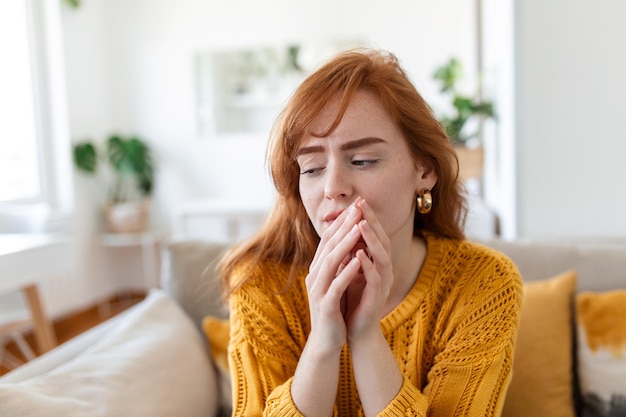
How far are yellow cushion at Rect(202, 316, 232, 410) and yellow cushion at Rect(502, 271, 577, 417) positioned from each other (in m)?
0.69

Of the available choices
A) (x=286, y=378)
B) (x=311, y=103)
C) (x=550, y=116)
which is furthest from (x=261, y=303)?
(x=550, y=116)

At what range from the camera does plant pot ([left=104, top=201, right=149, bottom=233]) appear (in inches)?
177

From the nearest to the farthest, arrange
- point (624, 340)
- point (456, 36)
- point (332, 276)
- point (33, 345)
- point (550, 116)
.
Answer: point (332, 276)
point (624, 340)
point (550, 116)
point (33, 345)
point (456, 36)

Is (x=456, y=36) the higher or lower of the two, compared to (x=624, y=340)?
higher

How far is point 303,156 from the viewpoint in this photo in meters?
1.08

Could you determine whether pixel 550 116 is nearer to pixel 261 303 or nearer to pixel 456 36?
pixel 261 303

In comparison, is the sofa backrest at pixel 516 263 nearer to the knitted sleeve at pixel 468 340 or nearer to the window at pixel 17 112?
the knitted sleeve at pixel 468 340

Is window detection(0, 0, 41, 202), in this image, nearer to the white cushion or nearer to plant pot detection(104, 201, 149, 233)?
plant pot detection(104, 201, 149, 233)

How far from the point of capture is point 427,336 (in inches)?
45.7

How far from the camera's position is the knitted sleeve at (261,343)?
1.11 m

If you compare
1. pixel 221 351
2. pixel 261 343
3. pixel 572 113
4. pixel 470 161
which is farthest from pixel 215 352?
pixel 470 161

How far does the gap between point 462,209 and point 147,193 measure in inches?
157

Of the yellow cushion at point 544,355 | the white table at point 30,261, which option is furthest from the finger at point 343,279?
the white table at point 30,261

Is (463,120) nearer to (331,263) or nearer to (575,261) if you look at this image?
(575,261)
